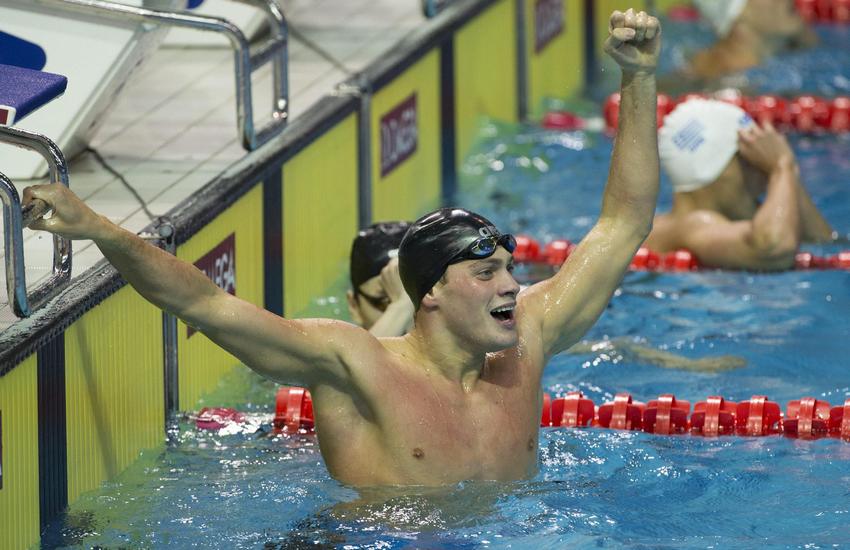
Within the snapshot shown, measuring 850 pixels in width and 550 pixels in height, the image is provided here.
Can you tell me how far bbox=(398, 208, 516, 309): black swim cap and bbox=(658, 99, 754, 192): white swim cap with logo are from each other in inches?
86.1

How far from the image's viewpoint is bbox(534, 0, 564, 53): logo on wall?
835cm

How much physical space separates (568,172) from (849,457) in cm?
330

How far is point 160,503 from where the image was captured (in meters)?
3.83

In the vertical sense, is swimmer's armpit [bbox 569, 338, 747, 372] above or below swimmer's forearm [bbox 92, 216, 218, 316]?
below

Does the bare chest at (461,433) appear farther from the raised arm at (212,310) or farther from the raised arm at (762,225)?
the raised arm at (762,225)

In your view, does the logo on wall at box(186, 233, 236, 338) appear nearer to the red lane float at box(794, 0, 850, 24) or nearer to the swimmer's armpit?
the swimmer's armpit

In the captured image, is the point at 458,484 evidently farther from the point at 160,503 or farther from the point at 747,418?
the point at 747,418

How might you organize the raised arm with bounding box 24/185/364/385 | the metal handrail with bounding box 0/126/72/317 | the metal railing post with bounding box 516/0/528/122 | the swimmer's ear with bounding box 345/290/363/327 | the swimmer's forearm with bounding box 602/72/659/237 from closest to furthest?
the raised arm with bounding box 24/185/364/385 → the metal handrail with bounding box 0/126/72/317 → the swimmer's forearm with bounding box 602/72/659/237 → the swimmer's ear with bounding box 345/290/363/327 → the metal railing post with bounding box 516/0/528/122

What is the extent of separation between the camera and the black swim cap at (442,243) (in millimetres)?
3449

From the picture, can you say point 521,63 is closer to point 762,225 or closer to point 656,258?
point 656,258

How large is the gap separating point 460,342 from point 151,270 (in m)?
0.77

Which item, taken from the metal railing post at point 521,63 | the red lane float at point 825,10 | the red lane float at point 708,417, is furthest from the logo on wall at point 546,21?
the red lane float at point 708,417

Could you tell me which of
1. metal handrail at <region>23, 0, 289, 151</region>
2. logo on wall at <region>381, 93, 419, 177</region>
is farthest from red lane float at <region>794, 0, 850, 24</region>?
metal handrail at <region>23, 0, 289, 151</region>

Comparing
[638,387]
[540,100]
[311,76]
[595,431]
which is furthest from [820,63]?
[595,431]
